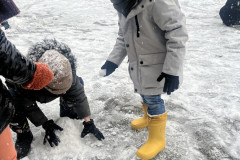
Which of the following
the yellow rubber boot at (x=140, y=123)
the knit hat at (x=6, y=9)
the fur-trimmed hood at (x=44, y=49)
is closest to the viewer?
the knit hat at (x=6, y=9)

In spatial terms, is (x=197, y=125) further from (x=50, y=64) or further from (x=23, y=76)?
(x=23, y=76)

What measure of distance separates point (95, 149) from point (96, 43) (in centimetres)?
307

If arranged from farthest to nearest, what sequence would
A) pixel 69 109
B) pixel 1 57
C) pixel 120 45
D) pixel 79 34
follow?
pixel 79 34, pixel 69 109, pixel 120 45, pixel 1 57

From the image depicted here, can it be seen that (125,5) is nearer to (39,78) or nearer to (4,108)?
(39,78)

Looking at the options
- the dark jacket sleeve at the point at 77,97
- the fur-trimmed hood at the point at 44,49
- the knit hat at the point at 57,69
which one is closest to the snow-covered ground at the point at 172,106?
the dark jacket sleeve at the point at 77,97

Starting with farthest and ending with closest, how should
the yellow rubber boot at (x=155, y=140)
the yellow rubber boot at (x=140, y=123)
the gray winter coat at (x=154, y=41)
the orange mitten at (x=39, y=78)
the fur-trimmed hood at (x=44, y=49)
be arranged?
the yellow rubber boot at (x=140, y=123), the yellow rubber boot at (x=155, y=140), the fur-trimmed hood at (x=44, y=49), the gray winter coat at (x=154, y=41), the orange mitten at (x=39, y=78)

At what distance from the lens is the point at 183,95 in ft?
8.74

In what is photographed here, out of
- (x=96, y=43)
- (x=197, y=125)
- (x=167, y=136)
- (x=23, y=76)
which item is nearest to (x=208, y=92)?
(x=197, y=125)

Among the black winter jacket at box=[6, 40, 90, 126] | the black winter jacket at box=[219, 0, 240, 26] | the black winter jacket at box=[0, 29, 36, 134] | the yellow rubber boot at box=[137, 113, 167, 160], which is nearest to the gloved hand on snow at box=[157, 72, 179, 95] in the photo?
the yellow rubber boot at box=[137, 113, 167, 160]

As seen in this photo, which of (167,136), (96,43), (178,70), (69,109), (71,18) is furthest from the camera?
(71,18)

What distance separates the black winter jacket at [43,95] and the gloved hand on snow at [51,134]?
0.19 ft

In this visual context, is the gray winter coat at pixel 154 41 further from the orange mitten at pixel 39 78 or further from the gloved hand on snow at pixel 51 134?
the gloved hand on snow at pixel 51 134

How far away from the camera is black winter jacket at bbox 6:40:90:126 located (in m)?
1.67

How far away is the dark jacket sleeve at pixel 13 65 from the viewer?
90cm
